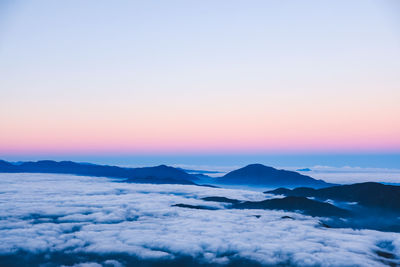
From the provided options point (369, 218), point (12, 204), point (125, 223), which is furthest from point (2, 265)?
point (369, 218)

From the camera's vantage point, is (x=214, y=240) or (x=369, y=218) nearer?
(x=214, y=240)

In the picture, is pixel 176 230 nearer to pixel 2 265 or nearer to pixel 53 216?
pixel 2 265

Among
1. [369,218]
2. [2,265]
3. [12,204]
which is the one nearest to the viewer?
[2,265]

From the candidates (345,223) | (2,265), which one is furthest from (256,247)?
(345,223)

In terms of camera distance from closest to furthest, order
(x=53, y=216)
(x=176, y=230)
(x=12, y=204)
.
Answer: (x=176, y=230)
(x=53, y=216)
(x=12, y=204)

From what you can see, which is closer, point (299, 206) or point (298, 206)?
point (298, 206)

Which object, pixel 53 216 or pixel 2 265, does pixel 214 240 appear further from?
pixel 53 216
